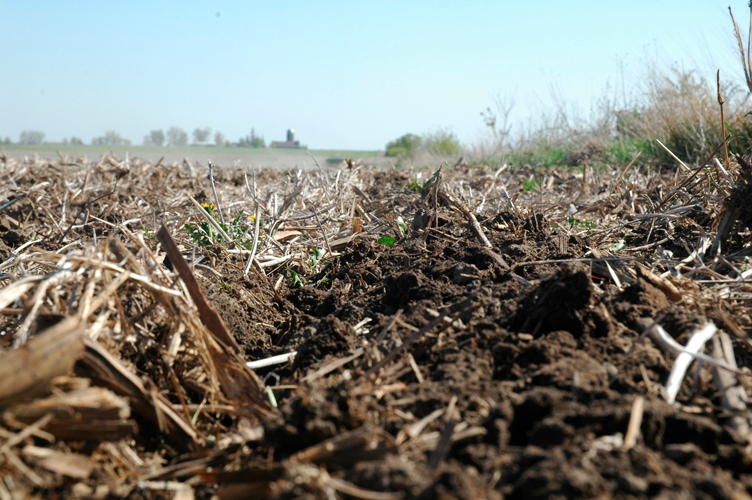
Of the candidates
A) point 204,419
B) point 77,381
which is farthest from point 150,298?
Result: point 77,381

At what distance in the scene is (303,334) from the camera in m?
2.80

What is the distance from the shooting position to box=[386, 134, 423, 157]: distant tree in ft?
88.2

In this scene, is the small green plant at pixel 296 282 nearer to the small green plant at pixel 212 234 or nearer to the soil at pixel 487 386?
the soil at pixel 487 386

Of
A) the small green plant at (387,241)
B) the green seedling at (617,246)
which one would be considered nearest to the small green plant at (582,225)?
the green seedling at (617,246)

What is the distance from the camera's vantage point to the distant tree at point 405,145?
88.2 feet

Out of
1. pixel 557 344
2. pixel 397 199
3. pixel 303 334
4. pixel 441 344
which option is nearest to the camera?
pixel 557 344

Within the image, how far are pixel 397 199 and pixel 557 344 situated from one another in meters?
3.78

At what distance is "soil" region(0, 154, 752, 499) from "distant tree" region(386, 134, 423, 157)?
22.3m

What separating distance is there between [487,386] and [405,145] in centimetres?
3152

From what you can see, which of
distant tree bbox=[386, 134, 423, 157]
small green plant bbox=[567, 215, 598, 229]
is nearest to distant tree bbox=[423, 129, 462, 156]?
distant tree bbox=[386, 134, 423, 157]

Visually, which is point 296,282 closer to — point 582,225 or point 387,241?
point 387,241

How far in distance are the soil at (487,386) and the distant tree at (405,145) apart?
22274mm

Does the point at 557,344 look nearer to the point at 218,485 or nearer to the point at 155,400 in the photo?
the point at 218,485

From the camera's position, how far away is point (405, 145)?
108 ft
